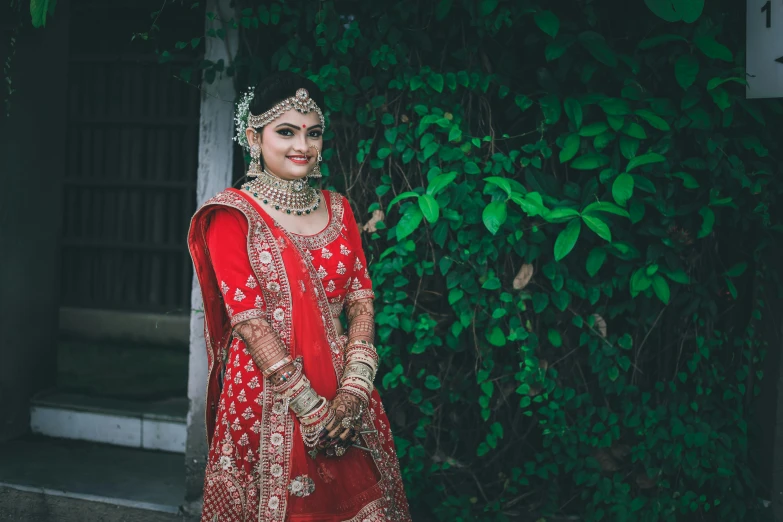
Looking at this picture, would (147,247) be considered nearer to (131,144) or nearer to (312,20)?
(131,144)

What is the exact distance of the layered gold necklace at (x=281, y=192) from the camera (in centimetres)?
209

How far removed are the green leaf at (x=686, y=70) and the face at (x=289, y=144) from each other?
1.50 m

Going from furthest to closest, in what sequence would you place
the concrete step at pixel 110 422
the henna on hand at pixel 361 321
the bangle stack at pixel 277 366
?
the concrete step at pixel 110 422 < the henna on hand at pixel 361 321 < the bangle stack at pixel 277 366

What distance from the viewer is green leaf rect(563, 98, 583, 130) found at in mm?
2742

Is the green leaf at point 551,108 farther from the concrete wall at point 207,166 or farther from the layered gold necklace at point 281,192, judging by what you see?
the concrete wall at point 207,166

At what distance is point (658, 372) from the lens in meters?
2.99

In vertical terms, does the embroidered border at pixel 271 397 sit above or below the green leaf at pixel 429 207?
below

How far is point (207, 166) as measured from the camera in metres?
3.05

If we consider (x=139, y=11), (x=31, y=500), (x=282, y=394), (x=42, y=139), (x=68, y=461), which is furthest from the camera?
(x=139, y=11)

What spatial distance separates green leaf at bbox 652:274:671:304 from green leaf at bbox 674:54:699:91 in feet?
2.46

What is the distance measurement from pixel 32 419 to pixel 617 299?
3255mm

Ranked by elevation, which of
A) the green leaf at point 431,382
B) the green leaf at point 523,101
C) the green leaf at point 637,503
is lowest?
the green leaf at point 637,503

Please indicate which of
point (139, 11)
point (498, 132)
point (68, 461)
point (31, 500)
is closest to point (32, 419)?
point (68, 461)

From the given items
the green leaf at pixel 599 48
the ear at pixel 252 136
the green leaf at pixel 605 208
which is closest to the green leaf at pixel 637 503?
the green leaf at pixel 605 208
